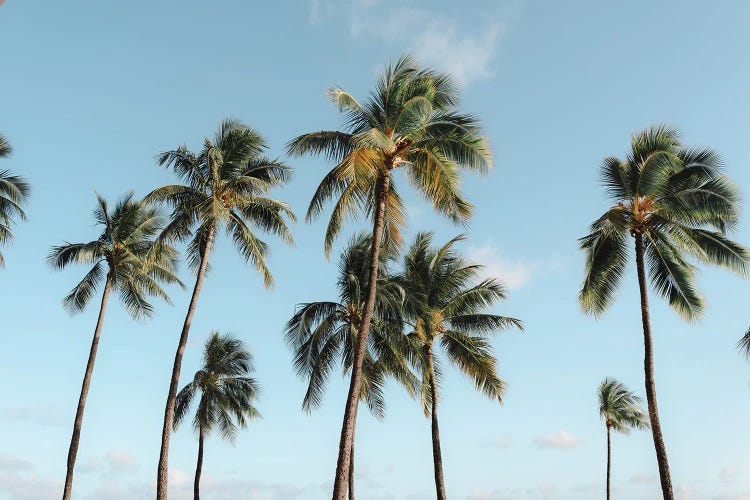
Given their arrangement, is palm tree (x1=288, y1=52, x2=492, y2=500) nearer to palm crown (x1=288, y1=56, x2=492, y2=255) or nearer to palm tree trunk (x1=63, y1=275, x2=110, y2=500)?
palm crown (x1=288, y1=56, x2=492, y2=255)

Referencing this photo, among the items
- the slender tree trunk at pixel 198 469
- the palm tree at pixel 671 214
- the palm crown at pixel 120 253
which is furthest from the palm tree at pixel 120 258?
the palm tree at pixel 671 214

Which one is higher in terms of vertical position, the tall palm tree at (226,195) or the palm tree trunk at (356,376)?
the tall palm tree at (226,195)

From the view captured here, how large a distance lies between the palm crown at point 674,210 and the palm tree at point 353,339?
9035 mm

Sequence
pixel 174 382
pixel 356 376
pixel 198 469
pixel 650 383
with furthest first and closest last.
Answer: pixel 198 469 → pixel 174 382 → pixel 650 383 → pixel 356 376

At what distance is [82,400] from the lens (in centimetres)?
2544

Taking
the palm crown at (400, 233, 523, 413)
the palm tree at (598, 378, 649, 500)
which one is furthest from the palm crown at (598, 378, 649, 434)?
the palm crown at (400, 233, 523, 413)

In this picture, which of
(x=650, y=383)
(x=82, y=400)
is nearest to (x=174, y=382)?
(x=82, y=400)

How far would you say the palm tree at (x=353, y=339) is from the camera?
85.6 feet

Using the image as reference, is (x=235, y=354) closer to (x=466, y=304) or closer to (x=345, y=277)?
(x=345, y=277)

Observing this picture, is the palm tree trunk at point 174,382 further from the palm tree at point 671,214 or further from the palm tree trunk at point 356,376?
the palm tree at point 671,214

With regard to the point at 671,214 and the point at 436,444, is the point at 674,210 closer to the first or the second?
the point at 671,214

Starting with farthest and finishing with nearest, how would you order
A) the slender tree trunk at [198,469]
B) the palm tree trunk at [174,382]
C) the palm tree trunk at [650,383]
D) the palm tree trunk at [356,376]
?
the slender tree trunk at [198,469] < the palm tree trunk at [174,382] < the palm tree trunk at [650,383] < the palm tree trunk at [356,376]

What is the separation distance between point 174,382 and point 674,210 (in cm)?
1668

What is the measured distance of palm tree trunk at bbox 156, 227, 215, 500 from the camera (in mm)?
20328
